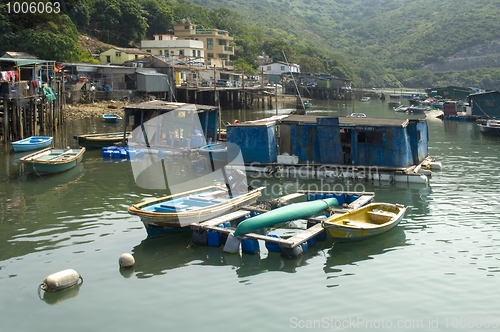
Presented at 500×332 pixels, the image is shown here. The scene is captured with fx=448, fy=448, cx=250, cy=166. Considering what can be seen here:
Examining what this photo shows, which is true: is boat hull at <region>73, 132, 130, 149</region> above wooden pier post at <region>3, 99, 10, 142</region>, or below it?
below

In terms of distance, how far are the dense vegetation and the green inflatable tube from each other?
143 ft

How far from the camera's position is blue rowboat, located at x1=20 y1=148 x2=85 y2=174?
2114 cm

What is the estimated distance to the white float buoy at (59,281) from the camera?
32.9ft

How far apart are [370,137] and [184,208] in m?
9.89

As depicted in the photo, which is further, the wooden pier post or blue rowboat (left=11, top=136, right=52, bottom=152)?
the wooden pier post

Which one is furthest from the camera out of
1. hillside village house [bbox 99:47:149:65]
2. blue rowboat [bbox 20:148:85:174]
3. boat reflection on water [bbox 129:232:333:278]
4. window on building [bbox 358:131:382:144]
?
hillside village house [bbox 99:47:149:65]

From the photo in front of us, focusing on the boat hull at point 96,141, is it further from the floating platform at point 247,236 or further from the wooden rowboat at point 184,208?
the floating platform at point 247,236

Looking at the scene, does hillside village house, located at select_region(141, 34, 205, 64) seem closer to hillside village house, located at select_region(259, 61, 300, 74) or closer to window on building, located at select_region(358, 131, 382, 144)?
hillside village house, located at select_region(259, 61, 300, 74)

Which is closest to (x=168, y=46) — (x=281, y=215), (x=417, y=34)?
(x=281, y=215)

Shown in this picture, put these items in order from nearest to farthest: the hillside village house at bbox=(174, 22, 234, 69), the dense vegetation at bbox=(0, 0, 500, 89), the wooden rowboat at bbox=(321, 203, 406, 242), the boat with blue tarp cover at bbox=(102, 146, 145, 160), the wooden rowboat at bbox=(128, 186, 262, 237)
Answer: the wooden rowboat at bbox=(321, 203, 406, 242)
the wooden rowboat at bbox=(128, 186, 262, 237)
the boat with blue tarp cover at bbox=(102, 146, 145, 160)
the dense vegetation at bbox=(0, 0, 500, 89)
the hillside village house at bbox=(174, 22, 234, 69)

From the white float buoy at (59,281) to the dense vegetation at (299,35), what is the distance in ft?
143

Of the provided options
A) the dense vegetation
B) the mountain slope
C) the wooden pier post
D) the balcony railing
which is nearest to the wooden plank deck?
the wooden pier post

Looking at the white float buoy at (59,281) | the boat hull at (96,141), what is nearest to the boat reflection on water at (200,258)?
the white float buoy at (59,281)

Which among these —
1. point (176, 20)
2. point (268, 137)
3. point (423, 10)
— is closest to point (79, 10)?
point (176, 20)
